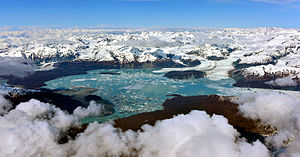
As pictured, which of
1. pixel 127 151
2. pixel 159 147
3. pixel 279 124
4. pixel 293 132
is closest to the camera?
pixel 159 147

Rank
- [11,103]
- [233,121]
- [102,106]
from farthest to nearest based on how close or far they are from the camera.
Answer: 1. [102,106]
2. [11,103]
3. [233,121]

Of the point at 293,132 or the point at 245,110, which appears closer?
the point at 293,132

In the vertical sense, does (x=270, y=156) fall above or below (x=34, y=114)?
below

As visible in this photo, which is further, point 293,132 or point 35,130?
point 293,132

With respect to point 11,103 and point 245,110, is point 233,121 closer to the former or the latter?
point 245,110

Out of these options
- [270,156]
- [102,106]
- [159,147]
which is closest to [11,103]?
[102,106]

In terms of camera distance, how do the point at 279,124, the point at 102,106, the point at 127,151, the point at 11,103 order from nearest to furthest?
the point at 127,151
the point at 279,124
the point at 11,103
the point at 102,106

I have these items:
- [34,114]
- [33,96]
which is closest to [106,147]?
[34,114]

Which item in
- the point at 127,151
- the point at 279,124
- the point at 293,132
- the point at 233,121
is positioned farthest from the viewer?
the point at 233,121

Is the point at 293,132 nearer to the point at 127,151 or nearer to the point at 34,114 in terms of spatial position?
the point at 127,151
